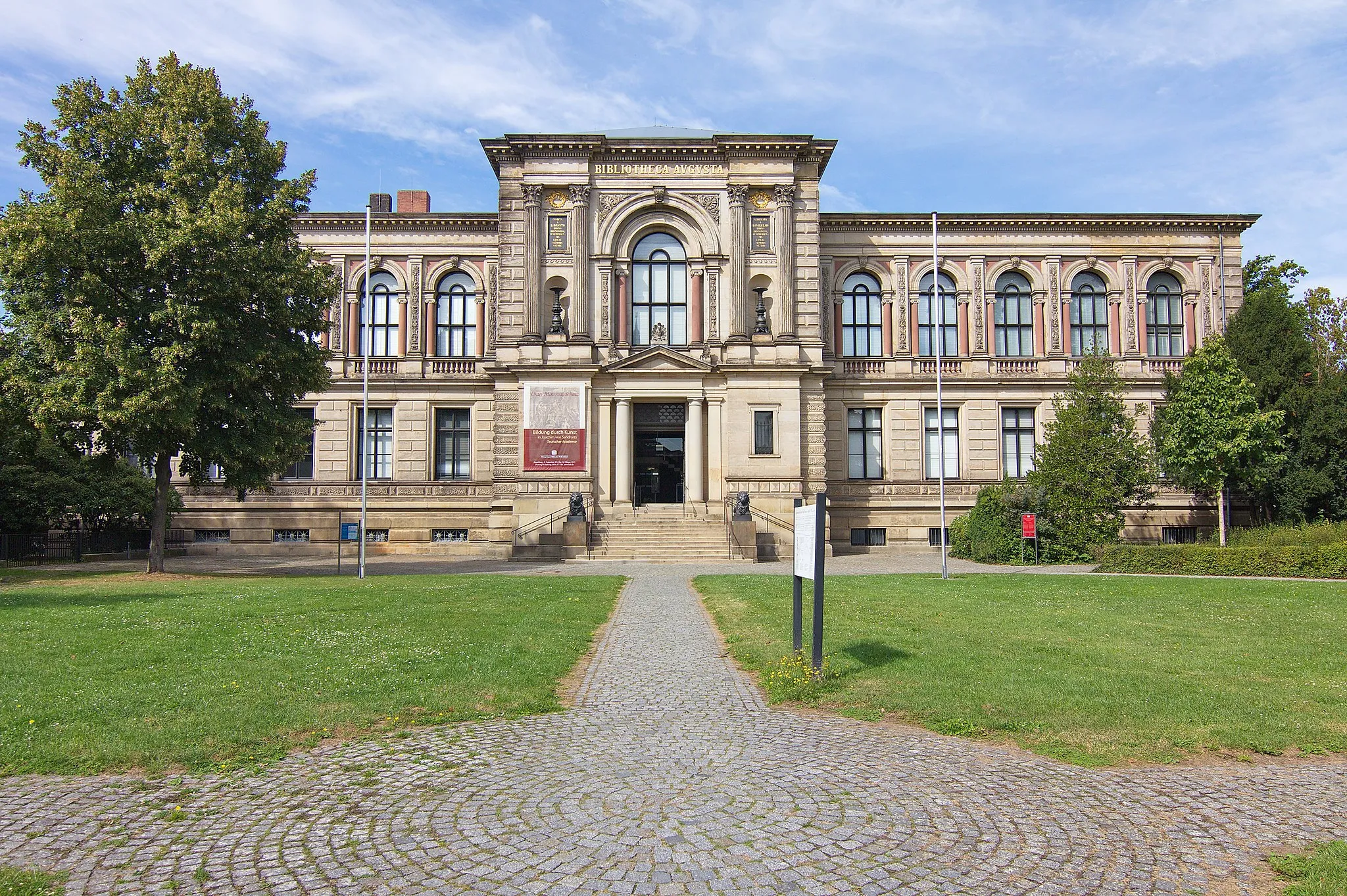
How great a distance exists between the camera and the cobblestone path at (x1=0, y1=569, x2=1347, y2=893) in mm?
5371

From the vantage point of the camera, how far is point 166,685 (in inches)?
395

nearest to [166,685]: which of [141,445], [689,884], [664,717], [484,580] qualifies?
[664,717]

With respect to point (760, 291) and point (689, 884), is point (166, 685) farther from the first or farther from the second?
point (760, 291)

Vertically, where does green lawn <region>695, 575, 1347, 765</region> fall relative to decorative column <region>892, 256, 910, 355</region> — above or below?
below

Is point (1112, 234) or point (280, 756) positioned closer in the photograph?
point (280, 756)

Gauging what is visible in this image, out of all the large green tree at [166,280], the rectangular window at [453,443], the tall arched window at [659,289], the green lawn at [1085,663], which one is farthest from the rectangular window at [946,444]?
the large green tree at [166,280]

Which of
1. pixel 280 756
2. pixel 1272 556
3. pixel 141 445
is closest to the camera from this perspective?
pixel 280 756

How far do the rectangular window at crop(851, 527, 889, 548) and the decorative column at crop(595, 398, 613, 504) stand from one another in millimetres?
12033

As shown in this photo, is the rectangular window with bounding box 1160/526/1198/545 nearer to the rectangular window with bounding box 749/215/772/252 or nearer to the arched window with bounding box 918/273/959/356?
the arched window with bounding box 918/273/959/356

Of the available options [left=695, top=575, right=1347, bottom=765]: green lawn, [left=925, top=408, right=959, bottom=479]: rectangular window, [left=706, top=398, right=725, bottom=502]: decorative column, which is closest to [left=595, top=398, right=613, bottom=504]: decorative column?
[left=706, top=398, right=725, bottom=502]: decorative column

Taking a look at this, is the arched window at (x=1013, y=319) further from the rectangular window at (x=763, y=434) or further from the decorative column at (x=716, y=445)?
the decorative column at (x=716, y=445)

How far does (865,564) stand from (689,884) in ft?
94.4

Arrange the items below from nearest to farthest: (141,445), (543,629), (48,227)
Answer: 1. (543,629)
2. (48,227)
3. (141,445)

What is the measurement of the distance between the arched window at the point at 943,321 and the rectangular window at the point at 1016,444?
421cm
